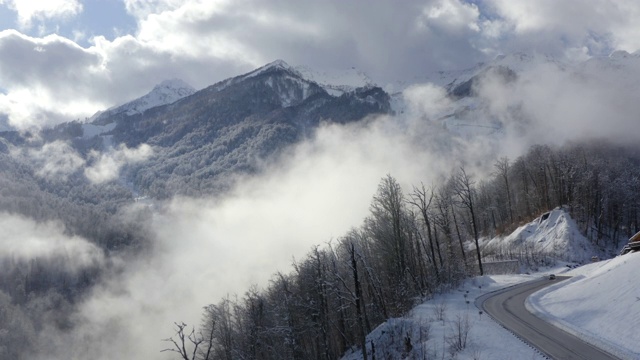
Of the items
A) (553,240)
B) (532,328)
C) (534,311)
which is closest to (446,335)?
(532,328)

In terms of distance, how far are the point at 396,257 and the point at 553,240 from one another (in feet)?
102

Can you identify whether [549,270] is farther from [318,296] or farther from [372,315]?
[318,296]

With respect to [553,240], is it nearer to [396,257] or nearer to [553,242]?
[553,242]

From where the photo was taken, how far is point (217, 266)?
175125 mm

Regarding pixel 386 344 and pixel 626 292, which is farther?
pixel 386 344

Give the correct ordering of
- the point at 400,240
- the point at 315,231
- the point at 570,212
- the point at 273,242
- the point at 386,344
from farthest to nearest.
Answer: the point at 273,242
the point at 315,231
the point at 570,212
the point at 400,240
the point at 386,344

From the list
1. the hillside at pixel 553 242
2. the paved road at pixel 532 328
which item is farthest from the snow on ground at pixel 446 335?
the hillside at pixel 553 242

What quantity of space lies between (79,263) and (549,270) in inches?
7446

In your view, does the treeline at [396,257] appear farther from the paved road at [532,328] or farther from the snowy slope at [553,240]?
the paved road at [532,328]

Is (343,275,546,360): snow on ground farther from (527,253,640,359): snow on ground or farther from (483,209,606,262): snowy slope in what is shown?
Answer: (483,209,606,262): snowy slope

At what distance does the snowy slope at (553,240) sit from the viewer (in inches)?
2551

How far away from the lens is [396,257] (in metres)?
51.7

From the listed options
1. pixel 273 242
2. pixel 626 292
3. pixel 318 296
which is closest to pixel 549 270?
pixel 318 296

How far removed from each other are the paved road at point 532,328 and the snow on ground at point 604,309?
0.61 meters
